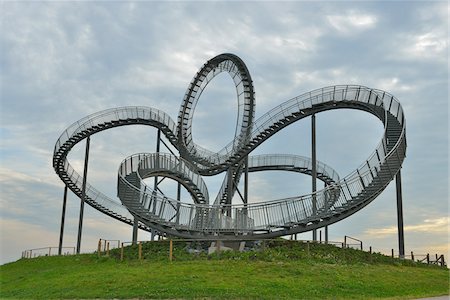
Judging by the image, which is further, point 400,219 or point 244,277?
point 400,219

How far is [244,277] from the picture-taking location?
18.8 m

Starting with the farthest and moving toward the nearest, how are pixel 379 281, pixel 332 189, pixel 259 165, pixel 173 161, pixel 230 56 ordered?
pixel 259 165, pixel 230 56, pixel 173 161, pixel 332 189, pixel 379 281

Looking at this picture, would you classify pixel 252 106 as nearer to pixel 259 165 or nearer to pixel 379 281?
pixel 259 165

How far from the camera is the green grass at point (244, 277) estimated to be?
17.3 m

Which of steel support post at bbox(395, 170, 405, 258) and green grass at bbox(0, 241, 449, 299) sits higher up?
steel support post at bbox(395, 170, 405, 258)

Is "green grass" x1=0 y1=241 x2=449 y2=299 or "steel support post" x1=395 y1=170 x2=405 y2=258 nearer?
"green grass" x1=0 y1=241 x2=449 y2=299

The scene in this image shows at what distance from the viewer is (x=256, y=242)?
28000mm

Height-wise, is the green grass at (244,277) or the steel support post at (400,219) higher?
the steel support post at (400,219)

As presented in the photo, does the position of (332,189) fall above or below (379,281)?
above

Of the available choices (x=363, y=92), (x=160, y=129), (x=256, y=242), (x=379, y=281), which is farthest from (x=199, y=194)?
(x=379, y=281)

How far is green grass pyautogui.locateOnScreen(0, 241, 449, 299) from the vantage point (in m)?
17.3

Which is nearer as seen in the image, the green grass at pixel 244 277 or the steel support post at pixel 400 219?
the green grass at pixel 244 277

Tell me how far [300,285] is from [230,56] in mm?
22074

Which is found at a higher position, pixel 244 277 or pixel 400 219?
pixel 400 219
